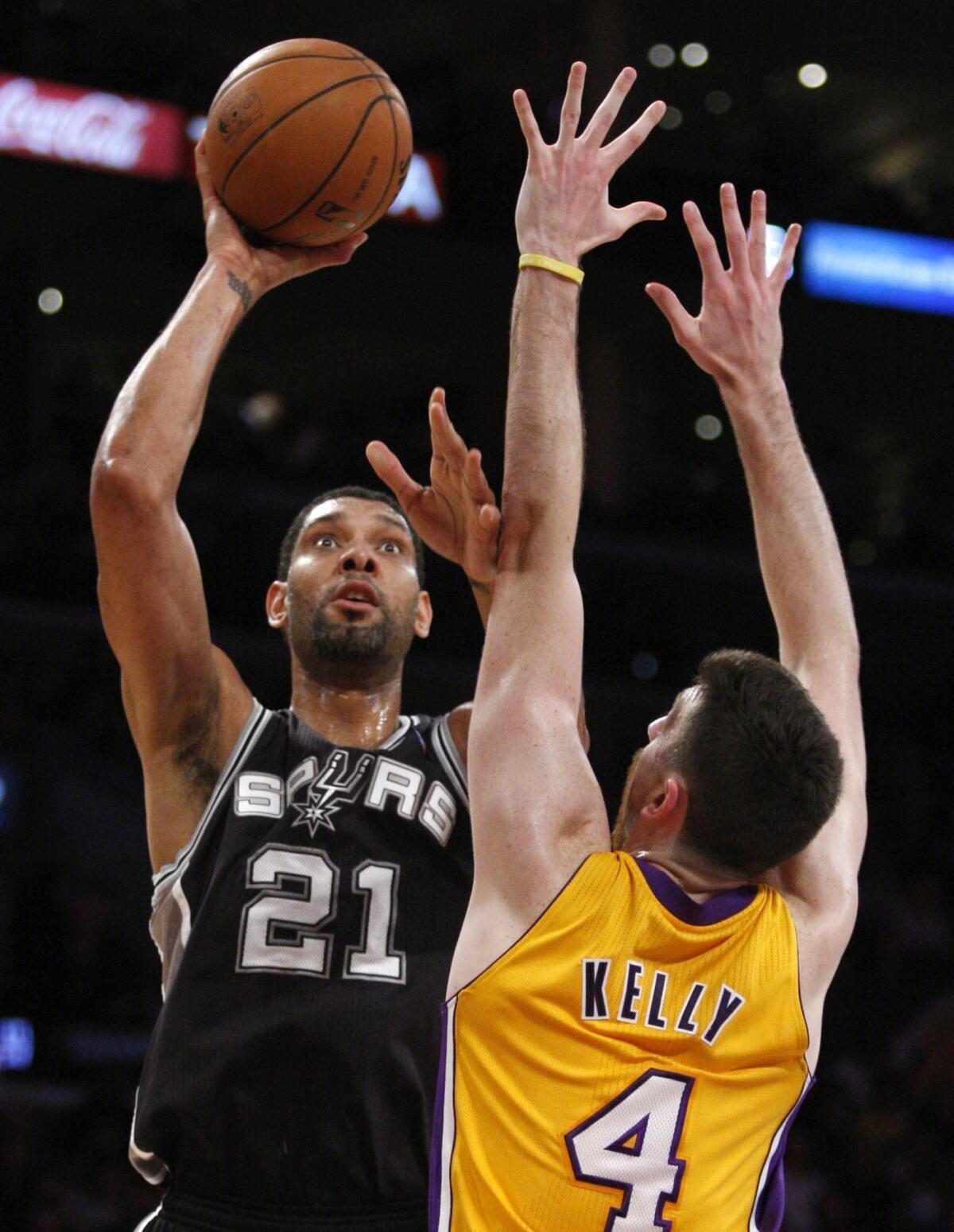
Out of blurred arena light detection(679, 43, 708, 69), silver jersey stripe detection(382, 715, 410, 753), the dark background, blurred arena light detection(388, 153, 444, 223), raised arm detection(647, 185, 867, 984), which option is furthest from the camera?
blurred arena light detection(679, 43, 708, 69)

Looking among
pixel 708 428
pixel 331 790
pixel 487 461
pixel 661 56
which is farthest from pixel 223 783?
pixel 708 428

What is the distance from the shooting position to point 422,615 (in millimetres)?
4254

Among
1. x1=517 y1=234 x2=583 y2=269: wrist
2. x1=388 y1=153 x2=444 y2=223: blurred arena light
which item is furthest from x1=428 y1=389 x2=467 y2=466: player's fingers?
x1=388 y1=153 x2=444 y2=223: blurred arena light

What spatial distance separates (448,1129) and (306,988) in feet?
3.14

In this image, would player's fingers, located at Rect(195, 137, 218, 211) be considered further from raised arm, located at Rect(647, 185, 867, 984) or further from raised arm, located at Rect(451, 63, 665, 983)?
raised arm, located at Rect(647, 185, 867, 984)

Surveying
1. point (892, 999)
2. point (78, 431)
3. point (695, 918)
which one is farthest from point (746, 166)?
point (695, 918)

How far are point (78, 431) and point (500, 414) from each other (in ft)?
19.2

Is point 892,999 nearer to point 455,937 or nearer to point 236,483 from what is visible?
point 236,483

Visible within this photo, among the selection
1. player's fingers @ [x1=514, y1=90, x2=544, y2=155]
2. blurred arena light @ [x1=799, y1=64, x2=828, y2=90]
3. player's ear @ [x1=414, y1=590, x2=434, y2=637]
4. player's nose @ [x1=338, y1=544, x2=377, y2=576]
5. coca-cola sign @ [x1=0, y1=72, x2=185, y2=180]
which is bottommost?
player's ear @ [x1=414, y1=590, x2=434, y2=637]

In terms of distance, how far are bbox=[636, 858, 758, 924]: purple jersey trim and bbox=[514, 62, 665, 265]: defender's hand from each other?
109 centimetres

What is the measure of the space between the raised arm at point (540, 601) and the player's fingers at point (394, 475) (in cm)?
29

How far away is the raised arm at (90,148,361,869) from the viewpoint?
340 centimetres

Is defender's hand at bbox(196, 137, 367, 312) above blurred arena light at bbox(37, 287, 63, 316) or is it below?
below

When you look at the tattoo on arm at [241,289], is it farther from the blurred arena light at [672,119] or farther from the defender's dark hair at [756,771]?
the blurred arena light at [672,119]
